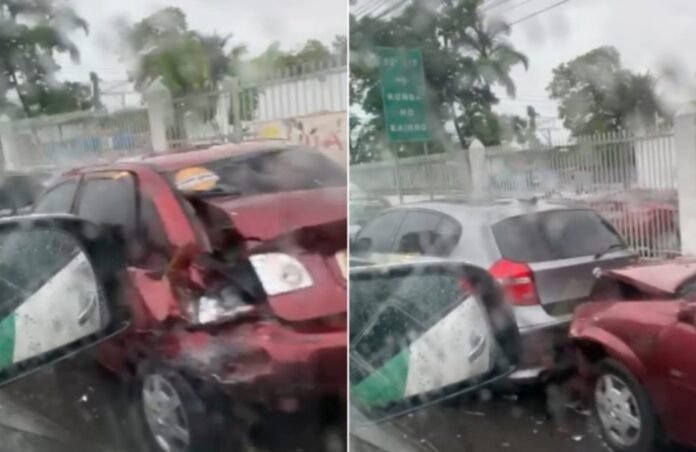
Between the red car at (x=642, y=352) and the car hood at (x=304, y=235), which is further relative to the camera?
the car hood at (x=304, y=235)

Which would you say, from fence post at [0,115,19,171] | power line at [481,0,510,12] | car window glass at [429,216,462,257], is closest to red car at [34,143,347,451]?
fence post at [0,115,19,171]

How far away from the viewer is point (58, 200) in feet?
7.07

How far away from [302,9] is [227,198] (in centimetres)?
46

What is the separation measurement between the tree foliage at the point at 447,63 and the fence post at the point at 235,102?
0.26 metres

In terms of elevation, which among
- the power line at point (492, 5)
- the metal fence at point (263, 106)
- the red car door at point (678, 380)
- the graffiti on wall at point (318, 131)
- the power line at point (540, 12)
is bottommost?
the red car door at point (678, 380)

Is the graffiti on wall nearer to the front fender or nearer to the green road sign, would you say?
the green road sign

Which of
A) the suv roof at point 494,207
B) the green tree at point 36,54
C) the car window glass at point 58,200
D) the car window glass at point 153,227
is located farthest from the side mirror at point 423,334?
the green tree at point 36,54

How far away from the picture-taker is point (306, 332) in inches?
84.0

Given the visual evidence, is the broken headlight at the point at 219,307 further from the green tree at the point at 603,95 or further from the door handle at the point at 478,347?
the green tree at the point at 603,95

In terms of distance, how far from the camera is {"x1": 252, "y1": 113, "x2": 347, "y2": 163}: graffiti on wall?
2145 mm

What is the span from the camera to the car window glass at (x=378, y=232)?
2.18 m

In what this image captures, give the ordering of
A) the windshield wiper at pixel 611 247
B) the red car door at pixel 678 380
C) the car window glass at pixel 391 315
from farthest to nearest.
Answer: the car window glass at pixel 391 315 → the windshield wiper at pixel 611 247 → the red car door at pixel 678 380

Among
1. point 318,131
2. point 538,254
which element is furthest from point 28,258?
point 538,254

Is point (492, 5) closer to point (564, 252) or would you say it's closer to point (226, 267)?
point (564, 252)
